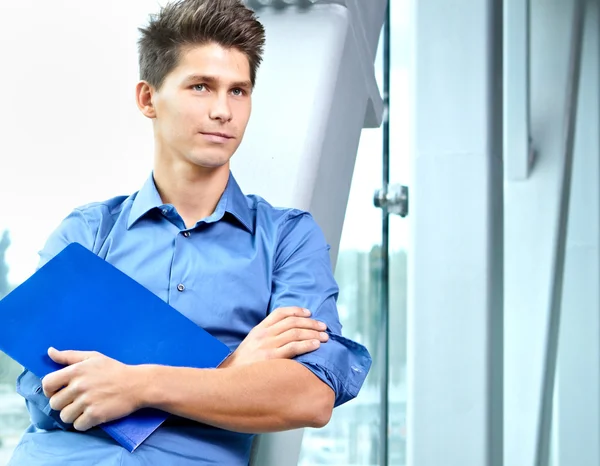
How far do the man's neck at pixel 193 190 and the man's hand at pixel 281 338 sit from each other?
0.88 ft

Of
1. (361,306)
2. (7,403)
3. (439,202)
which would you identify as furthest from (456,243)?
(7,403)

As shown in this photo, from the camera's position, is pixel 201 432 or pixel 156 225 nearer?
pixel 201 432

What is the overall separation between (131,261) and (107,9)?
599mm

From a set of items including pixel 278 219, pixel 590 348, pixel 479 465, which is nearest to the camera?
pixel 278 219

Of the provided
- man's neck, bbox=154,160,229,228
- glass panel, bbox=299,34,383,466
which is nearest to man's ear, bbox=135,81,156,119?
man's neck, bbox=154,160,229,228

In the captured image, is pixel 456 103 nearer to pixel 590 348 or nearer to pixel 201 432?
pixel 201 432

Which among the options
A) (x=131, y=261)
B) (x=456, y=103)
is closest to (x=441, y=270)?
(x=456, y=103)

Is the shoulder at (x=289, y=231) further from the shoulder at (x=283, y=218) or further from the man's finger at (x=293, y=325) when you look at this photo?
the man's finger at (x=293, y=325)

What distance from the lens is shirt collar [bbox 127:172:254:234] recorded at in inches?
59.8

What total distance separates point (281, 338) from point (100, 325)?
28 centimetres

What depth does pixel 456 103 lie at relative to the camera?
2.96 m

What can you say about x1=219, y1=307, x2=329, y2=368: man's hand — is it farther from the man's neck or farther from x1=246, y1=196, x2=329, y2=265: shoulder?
the man's neck

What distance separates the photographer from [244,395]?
127cm

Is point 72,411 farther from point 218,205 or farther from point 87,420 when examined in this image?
point 218,205
